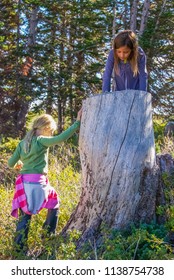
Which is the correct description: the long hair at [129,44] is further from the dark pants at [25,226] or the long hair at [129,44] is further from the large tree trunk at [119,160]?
the dark pants at [25,226]

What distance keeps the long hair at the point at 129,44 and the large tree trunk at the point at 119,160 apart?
604mm

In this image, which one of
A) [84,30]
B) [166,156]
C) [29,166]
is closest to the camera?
[29,166]

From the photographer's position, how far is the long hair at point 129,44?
4.91 metres

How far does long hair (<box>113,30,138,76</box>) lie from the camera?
4914 millimetres

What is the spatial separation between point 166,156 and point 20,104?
10.9 m

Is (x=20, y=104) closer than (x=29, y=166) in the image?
No

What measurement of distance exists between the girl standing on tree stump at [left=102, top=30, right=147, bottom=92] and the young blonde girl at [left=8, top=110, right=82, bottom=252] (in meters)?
0.78

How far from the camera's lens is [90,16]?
53.5 ft

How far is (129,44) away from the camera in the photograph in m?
4.95

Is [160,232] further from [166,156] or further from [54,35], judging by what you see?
[54,35]

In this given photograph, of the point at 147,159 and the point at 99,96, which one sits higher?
the point at 99,96

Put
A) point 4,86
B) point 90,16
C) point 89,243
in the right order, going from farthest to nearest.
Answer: point 90,16
point 4,86
point 89,243
